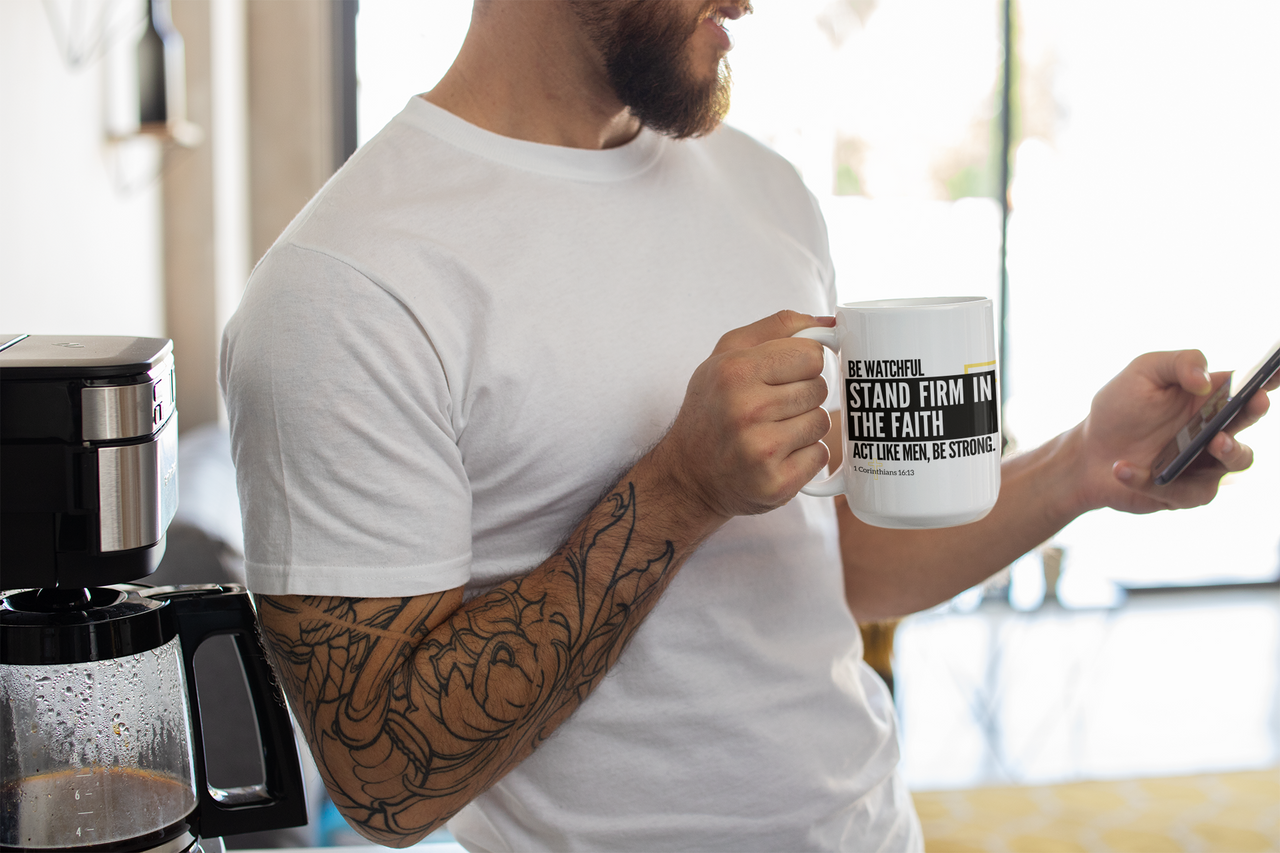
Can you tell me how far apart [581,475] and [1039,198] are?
4.02 meters

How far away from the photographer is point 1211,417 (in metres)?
0.80

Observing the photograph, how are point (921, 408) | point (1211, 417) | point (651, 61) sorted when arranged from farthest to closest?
point (651, 61) → point (1211, 417) → point (921, 408)

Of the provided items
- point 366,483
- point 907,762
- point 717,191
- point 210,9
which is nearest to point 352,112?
point 210,9

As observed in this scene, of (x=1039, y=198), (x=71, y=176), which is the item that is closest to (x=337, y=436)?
(x=71, y=176)

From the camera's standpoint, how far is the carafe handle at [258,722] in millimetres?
653

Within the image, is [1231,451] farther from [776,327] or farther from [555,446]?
[555,446]

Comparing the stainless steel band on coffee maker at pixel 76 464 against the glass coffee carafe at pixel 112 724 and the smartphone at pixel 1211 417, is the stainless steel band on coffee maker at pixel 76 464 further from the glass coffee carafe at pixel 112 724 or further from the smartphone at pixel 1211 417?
the smartphone at pixel 1211 417

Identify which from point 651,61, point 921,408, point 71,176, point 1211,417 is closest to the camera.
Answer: point 921,408

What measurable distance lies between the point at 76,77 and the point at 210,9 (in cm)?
104

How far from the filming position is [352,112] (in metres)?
4.04

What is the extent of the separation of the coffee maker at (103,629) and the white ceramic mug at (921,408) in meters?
0.40

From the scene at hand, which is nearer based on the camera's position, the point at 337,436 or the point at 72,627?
the point at 72,627

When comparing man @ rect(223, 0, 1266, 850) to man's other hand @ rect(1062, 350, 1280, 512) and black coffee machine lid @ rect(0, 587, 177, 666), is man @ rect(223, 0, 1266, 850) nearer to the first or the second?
man's other hand @ rect(1062, 350, 1280, 512)

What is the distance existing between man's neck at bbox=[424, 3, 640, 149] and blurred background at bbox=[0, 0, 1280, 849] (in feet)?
8.65
